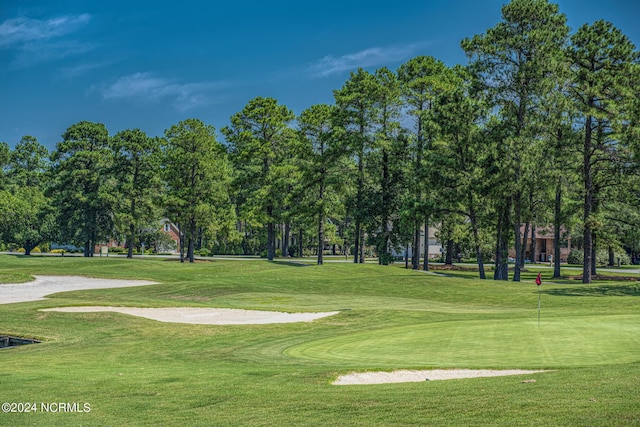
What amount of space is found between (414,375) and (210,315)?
1566 centimetres

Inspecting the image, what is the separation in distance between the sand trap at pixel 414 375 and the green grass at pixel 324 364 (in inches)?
17.2

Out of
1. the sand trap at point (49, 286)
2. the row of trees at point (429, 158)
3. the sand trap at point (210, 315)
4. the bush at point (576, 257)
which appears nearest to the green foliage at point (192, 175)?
the row of trees at point (429, 158)

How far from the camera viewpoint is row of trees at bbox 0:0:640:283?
143 ft

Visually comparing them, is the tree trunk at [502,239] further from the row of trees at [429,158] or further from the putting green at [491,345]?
the putting green at [491,345]

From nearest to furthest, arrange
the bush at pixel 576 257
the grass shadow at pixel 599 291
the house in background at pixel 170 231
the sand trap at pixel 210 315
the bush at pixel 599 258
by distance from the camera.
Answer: the sand trap at pixel 210 315, the grass shadow at pixel 599 291, the bush at pixel 599 258, the bush at pixel 576 257, the house in background at pixel 170 231

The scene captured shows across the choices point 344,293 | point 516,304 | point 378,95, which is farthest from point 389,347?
point 378,95

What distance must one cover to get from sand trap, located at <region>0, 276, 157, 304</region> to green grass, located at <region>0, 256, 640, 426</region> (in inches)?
130

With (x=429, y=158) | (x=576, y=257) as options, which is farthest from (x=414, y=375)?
(x=576, y=257)

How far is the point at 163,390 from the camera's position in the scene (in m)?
11.4

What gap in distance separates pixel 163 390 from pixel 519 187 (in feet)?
119

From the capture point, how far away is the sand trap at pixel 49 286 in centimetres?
3397

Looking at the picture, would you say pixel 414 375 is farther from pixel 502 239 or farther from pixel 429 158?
pixel 502 239

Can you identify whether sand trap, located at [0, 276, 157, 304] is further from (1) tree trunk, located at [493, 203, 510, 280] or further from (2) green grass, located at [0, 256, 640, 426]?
(1) tree trunk, located at [493, 203, 510, 280]

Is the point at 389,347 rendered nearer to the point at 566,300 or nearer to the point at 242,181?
the point at 566,300
